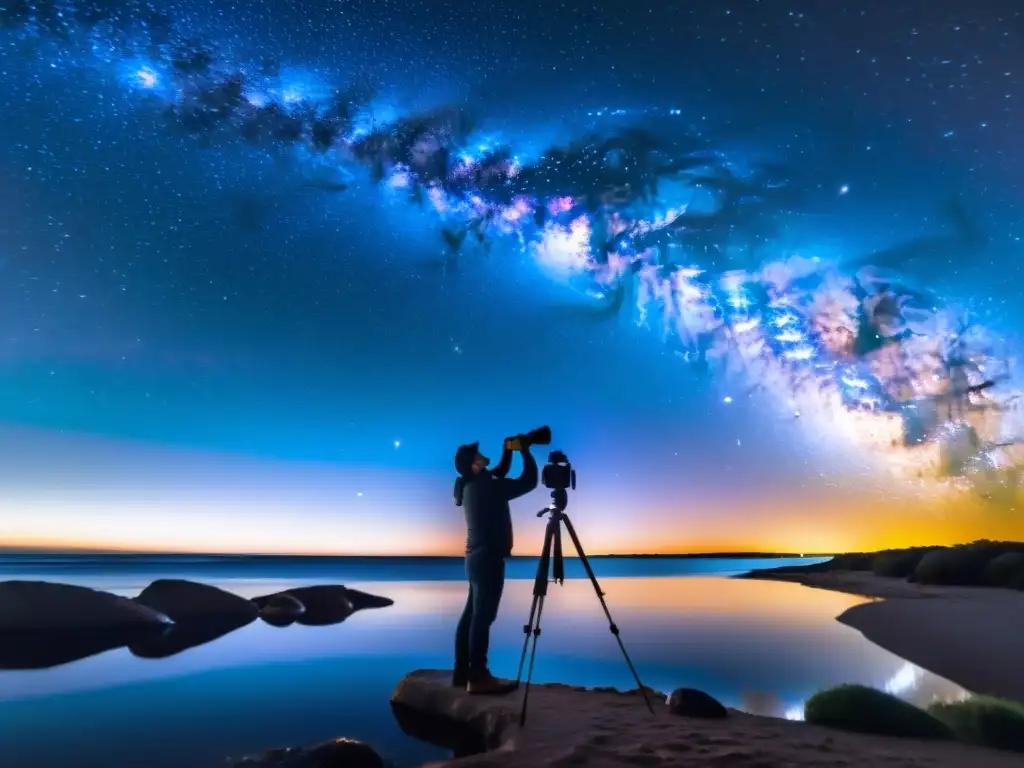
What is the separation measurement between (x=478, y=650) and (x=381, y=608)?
22535mm

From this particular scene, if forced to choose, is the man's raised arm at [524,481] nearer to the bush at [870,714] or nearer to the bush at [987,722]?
the bush at [870,714]

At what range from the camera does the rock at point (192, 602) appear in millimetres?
21297

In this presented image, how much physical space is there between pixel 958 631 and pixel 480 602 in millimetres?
13747

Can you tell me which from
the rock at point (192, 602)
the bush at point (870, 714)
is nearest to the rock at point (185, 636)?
the rock at point (192, 602)

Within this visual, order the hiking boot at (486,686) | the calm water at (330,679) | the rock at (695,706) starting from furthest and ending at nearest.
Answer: the calm water at (330,679) < the hiking boot at (486,686) < the rock at (695,706)

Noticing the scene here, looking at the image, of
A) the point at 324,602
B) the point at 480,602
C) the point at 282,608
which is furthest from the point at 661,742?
the point at 324,602

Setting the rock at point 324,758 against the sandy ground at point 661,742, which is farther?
the rock at point 324,758

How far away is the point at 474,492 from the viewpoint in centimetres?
729

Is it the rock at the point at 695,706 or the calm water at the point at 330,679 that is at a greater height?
the rock at the point at 695,706

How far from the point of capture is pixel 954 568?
28703mm

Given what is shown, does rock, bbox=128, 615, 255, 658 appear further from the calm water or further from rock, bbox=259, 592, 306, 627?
rock, bbox=259, 592, 306, 627

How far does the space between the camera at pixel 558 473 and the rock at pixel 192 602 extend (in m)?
19.5

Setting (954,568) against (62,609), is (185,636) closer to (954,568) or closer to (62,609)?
(62,609)

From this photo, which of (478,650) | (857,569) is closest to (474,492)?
(478,650)
